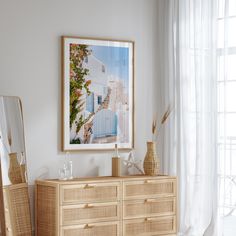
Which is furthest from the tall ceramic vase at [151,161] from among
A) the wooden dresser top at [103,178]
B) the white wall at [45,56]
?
the white wall at [45,56]

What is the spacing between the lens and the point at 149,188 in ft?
18.0

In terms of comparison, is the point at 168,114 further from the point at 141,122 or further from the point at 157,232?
the point at 157,232

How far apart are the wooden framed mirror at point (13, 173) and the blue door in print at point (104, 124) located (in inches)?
33.2

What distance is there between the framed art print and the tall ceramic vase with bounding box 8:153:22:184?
2.00 feet

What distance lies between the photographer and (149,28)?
19.7 feet

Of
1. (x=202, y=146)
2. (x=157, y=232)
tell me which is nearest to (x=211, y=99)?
(x=202, y=146)

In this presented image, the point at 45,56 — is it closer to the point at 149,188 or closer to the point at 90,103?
the point at 90,103

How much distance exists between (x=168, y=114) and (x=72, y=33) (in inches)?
52.2

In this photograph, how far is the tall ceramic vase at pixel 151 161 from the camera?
5.62 meters

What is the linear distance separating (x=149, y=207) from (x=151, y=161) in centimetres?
47

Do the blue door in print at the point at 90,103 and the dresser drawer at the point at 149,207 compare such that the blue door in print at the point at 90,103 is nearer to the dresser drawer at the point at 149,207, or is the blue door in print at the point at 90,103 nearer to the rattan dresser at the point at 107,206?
the rattan dresser at the point at 107,206

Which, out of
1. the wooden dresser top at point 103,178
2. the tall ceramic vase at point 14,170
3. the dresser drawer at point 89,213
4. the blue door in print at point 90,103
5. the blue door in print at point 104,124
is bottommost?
the dresser drawer at point 89,213

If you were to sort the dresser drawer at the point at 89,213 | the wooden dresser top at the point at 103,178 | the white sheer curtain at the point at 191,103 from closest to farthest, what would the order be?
1. the dresser drawer at the point at 89,213
2. the wooden dresser top at the point at 103,178
3. the white sheer curtain at the point at 191,103

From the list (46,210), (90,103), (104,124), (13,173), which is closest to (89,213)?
(46,210)
